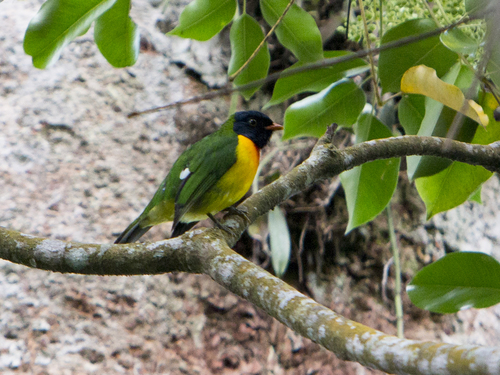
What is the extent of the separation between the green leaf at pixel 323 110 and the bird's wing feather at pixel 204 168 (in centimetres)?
57

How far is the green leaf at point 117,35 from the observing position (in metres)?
1.56

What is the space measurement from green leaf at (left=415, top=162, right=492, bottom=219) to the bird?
3.15 feet

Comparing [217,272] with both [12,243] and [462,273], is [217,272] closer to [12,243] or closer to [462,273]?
[12,243]

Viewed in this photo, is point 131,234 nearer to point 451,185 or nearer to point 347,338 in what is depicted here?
point 451,185

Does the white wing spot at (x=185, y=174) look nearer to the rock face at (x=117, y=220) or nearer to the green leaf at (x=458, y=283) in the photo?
the rock face at (x=117, y=220)

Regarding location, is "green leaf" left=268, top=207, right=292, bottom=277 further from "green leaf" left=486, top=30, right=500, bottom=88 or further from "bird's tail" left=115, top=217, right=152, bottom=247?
"green leaf" left=486, top=30, right=500, bottom=88

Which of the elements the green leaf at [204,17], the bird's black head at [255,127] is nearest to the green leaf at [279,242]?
the bird's black head at [255,127]

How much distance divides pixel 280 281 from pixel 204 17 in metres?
1.16

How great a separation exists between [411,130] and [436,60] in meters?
0.34

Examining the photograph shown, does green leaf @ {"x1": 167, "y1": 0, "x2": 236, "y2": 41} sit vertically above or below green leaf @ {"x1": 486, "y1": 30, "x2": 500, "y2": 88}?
below

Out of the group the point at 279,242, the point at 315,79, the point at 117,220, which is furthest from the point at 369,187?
the point at 117,220

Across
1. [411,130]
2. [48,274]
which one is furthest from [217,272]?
[48,274]

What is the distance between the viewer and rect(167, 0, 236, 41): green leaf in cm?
168

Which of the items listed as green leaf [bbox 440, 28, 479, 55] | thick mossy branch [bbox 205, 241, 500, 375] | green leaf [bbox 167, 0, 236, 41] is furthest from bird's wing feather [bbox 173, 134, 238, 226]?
green leaf [bbox 440, 28, 479, 55]
